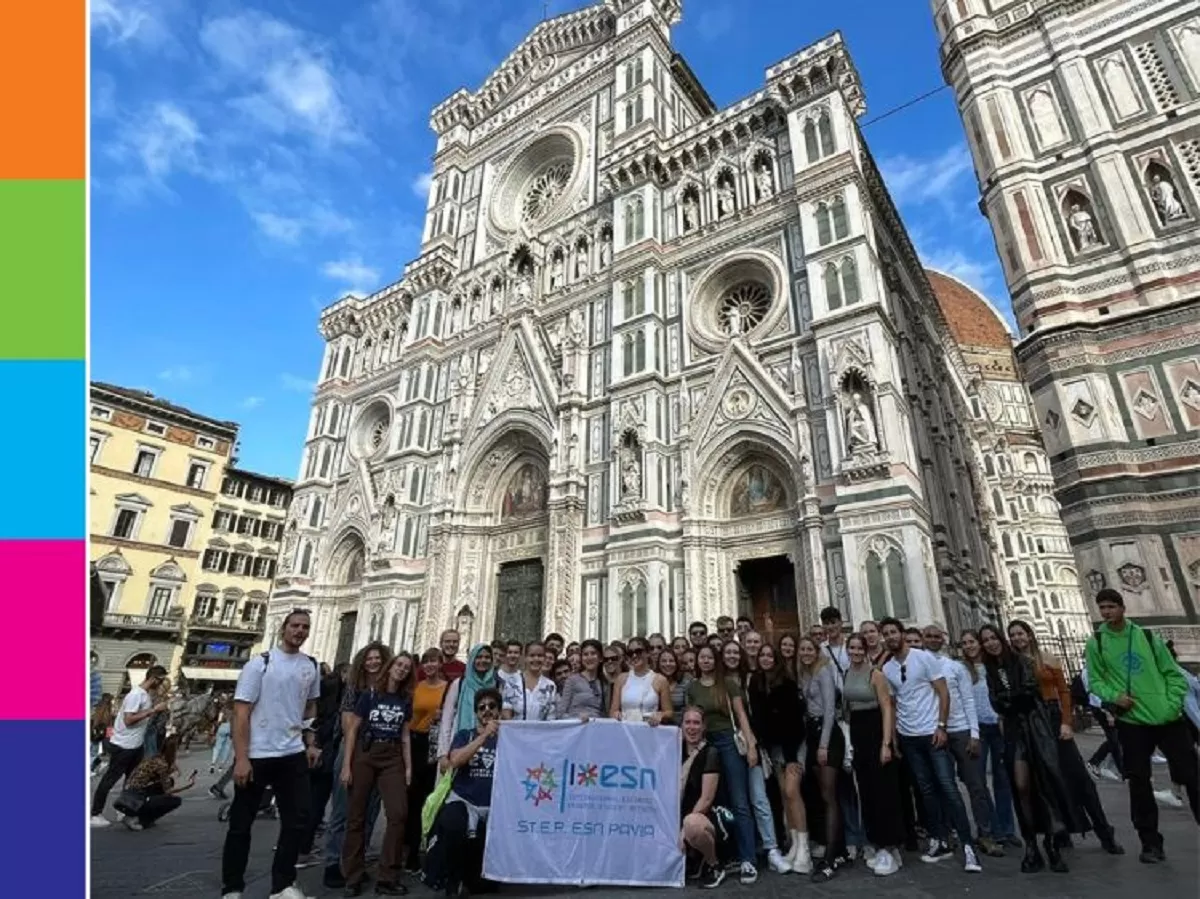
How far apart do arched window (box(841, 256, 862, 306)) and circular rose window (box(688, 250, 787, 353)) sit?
1808mm

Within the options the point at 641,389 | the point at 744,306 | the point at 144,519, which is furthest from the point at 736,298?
the point at 144,519

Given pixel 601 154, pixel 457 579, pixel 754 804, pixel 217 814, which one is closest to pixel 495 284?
pixel 601 154

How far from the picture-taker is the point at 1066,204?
15.0 metres

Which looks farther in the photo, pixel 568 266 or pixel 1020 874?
pixel 568 266

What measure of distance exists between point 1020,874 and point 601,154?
998 inches

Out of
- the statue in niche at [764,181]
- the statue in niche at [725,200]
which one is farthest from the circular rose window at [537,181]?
the statue in niche at [764,181]

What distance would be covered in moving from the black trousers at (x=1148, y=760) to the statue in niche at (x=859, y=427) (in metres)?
9.62

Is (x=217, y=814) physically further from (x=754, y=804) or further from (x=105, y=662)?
(x=105, y=662)

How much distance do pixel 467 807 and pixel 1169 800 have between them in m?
8.38

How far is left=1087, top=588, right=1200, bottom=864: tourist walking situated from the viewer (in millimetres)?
5090

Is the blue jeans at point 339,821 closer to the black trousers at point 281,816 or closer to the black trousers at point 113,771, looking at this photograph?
the black trousers at point 281,816

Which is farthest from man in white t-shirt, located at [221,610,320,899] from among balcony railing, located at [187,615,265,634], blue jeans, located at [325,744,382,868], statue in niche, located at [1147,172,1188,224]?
balcony railing, located at [187,615,265,634]

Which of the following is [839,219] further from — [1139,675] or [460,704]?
[460,704]

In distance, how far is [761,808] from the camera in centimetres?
563
